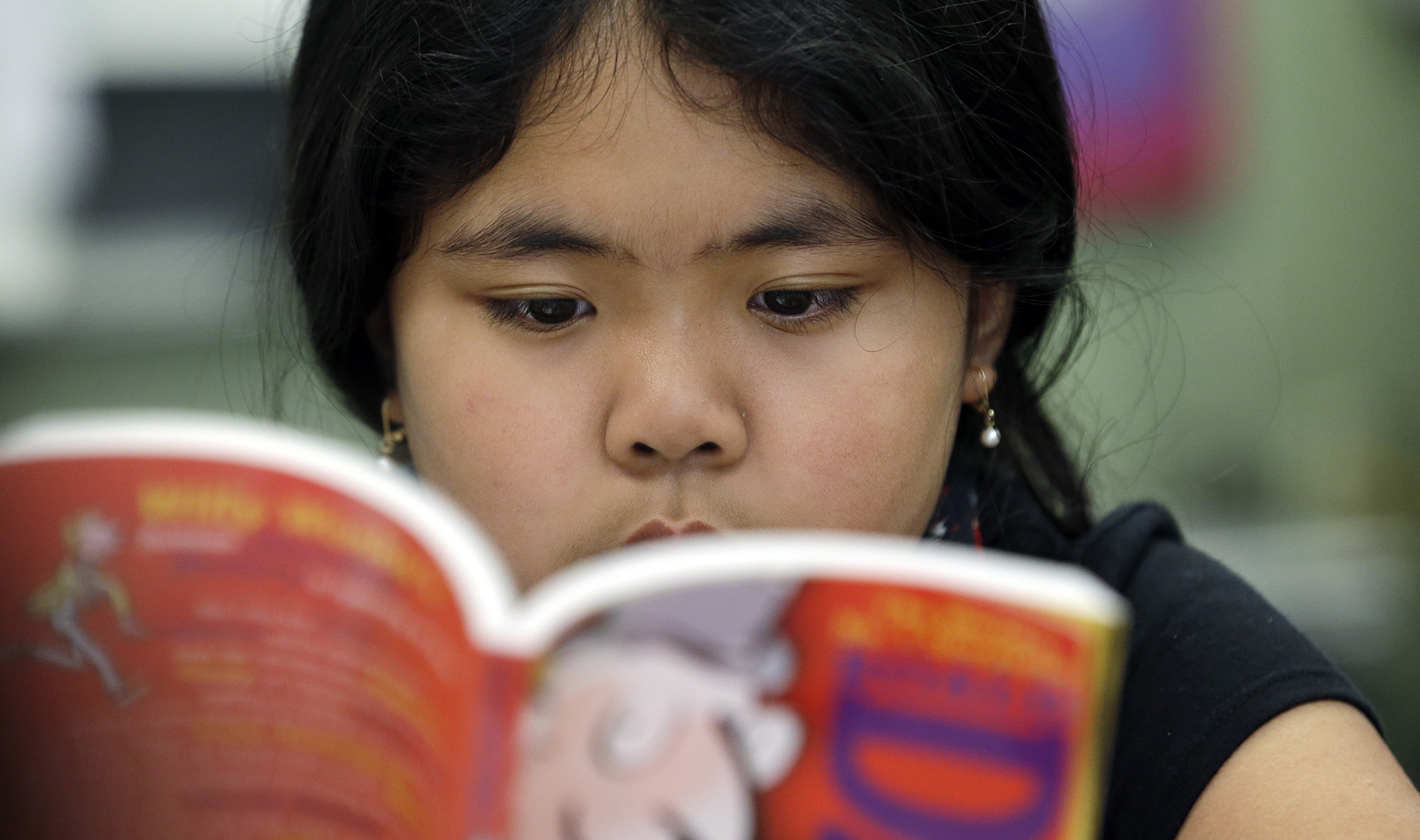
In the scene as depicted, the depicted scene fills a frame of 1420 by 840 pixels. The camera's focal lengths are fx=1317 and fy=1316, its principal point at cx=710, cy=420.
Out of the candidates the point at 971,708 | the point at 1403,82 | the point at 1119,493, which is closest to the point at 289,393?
the point at 1119,493

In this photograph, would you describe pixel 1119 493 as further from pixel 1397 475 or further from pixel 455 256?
pixel 455 256

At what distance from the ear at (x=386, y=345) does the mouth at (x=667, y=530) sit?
0.78 ft

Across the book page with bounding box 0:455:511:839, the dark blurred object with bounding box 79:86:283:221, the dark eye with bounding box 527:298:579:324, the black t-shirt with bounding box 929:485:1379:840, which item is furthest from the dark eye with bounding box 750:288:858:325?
the dark blurred object with bounding box 79:86:283:221

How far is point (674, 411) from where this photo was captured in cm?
70

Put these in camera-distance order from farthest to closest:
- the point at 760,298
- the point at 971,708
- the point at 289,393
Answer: the point at 289,393
the point at 760,298
the point at 971,708

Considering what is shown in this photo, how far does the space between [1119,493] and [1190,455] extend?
0.45m

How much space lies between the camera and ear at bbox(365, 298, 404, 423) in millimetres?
904

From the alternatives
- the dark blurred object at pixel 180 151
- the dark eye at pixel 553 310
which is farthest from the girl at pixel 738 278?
the dark blurred object at pixel 180 151

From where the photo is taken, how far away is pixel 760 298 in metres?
0.73

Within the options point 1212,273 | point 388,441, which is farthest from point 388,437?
point 1212,273

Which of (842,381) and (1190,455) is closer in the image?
(842,381)

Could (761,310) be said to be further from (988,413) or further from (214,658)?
(214,658)

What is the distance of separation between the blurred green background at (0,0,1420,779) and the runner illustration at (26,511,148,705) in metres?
1.75

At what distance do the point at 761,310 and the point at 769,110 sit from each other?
108 millimetres
